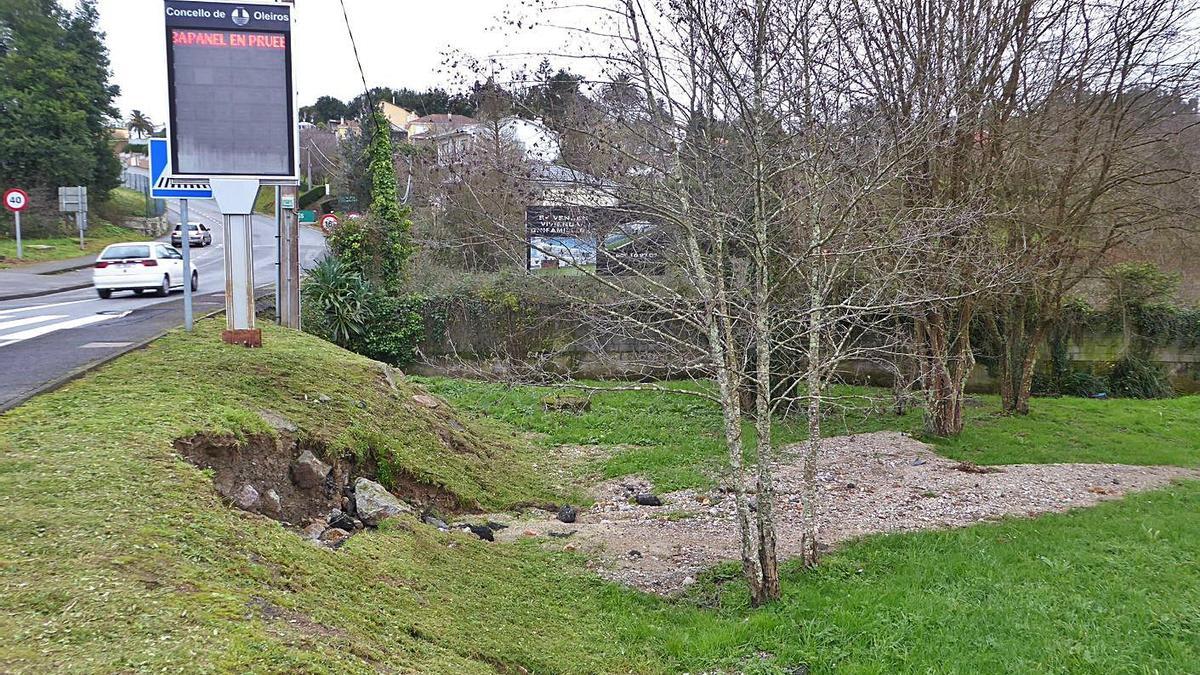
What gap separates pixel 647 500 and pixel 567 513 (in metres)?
1.10

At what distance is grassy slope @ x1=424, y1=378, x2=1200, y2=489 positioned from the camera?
11039mm

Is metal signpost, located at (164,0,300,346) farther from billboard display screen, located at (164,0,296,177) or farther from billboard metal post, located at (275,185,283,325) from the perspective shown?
billboard metal post, located at (275,185,283,325)

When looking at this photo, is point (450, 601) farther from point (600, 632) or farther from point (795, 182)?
point (795, 182)

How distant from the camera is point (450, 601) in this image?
5.34 m

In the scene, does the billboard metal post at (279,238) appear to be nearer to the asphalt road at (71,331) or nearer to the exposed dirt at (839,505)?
the asphalt road at (71,331)

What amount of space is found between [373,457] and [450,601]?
2.76 meters

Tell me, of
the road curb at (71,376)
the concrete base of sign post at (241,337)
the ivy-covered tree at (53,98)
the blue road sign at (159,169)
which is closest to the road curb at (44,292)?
the blue road sign at (159,169)

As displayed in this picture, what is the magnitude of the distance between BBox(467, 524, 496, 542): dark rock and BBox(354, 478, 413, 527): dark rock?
23.5 inches

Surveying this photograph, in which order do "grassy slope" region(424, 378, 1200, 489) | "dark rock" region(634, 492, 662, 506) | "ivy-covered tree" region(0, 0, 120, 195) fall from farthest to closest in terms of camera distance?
"ivy-covered tree" region(0, 0, 120, 195)
"grassy slope" region(424, 378, 1200, 489)
"dark rock" region(634, 492, 662, 506)

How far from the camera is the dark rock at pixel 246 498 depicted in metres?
5.63

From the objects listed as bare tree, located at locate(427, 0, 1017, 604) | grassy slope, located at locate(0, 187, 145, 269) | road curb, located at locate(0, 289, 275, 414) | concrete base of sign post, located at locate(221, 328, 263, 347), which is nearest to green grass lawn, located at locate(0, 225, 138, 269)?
grassy slope, located at locate(0, 187, 145, 269)

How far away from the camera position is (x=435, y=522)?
286 inches

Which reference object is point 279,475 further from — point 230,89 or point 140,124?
point 140,124

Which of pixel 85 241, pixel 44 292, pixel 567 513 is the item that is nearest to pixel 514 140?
pixel 567 513
